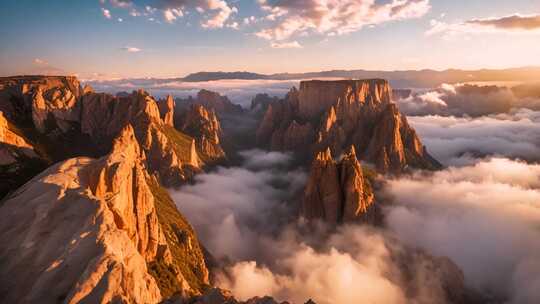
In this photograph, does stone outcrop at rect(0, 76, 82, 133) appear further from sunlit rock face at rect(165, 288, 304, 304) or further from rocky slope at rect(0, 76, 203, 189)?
sunlit rock face at rect(165, 288, 304, 304)

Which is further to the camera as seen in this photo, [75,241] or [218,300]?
[75,241]

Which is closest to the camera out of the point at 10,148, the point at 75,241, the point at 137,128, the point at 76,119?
the point at 75,241

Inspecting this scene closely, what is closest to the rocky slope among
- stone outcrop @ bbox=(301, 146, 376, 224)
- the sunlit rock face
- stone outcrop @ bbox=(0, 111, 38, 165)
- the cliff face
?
stone outcrop @ bbox=(0, 111, 38, 165)

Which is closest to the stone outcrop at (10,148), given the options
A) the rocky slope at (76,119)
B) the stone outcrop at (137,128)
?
the rocky slope at (76,119)

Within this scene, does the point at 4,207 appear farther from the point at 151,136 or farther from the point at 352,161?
the point at 151,136

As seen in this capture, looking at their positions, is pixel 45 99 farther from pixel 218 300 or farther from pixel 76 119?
pixel 218 300

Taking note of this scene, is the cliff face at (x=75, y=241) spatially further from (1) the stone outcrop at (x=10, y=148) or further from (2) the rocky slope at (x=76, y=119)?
(2) the rocky slope at (x=76, y=119)

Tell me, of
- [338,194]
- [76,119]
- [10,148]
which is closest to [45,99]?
[76,119]
